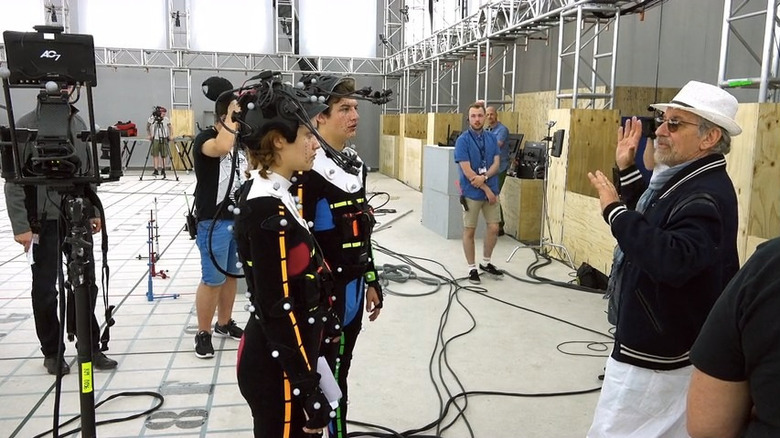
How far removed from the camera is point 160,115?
15242mm

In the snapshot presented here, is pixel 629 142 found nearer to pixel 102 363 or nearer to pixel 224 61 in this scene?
pixel 102 363

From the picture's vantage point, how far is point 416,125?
1479 cm

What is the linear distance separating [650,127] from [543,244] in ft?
15.9

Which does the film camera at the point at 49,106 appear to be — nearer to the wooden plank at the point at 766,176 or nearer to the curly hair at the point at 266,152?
the curly hair at the point at 266,152

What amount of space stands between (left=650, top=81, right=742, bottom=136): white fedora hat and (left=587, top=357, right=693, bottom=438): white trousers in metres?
0.79

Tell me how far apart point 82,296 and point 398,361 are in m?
2.30

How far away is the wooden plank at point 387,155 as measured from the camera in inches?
631

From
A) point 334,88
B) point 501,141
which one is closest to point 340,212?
point 334,88

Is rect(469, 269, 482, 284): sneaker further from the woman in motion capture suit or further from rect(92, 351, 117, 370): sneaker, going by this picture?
the woman in motion capture suit

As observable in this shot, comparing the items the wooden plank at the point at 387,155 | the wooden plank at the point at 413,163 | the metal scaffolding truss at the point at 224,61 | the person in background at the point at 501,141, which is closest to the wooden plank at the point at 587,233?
the person in background at the point at 501,141

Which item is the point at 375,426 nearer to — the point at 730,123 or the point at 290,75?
the point at 730,123

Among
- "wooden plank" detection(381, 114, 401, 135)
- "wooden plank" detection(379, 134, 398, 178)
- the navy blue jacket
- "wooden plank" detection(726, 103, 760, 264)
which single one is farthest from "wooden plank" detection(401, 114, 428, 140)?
the navy blue jacket

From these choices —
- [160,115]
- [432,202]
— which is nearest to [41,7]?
[160,115]

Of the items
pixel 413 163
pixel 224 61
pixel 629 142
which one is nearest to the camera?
pixel 629 142
